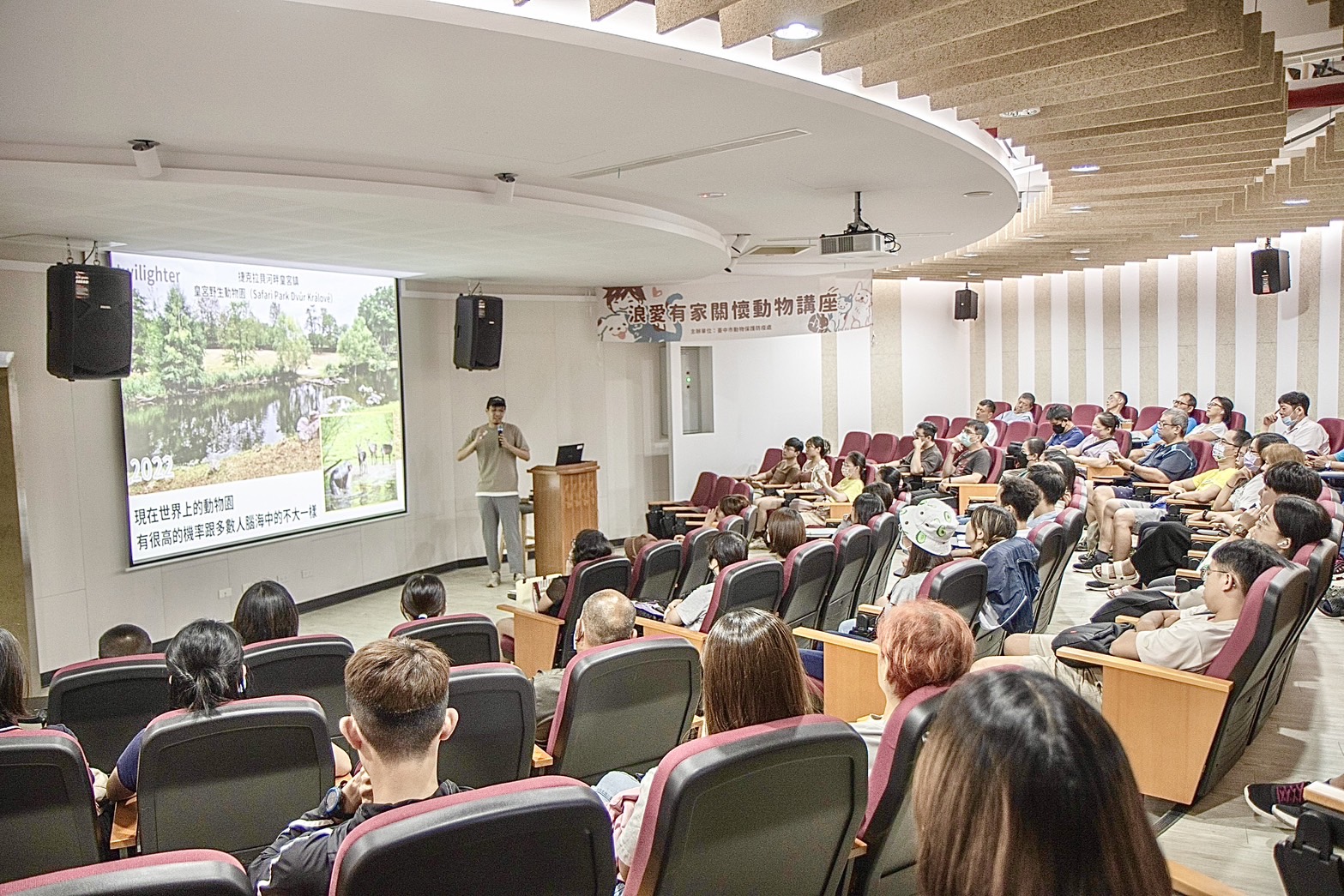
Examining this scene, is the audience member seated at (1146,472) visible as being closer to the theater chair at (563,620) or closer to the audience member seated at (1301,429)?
the audience member seated at (1301,429)

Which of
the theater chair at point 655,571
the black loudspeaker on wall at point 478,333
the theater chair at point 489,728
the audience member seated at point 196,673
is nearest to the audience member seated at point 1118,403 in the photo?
the black loudspeaker on wall at point 478,333

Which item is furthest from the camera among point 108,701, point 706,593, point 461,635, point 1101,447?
point 1101,447

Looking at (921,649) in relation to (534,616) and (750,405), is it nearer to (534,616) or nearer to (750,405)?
(534,616)

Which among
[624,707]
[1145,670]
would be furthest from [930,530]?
[624,707]

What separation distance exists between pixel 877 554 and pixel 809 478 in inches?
154

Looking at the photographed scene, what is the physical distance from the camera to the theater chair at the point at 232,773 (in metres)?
2.67

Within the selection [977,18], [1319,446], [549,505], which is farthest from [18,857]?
[1319,446]

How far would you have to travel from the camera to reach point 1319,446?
32.2 ft

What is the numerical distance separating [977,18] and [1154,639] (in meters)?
2.42

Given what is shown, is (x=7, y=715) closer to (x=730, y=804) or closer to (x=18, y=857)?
(x=18, y=857)

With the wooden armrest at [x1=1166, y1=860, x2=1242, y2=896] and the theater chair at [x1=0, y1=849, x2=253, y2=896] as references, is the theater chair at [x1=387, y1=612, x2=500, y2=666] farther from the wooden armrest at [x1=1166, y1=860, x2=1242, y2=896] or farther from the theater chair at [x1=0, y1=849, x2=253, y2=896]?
the wooden armrest at [x1=1166, y1=860, x2=1242, y2=896]

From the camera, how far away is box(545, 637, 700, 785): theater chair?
307cm

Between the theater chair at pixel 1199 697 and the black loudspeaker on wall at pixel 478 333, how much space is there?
642 centimetres

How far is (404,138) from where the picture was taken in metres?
4.49
